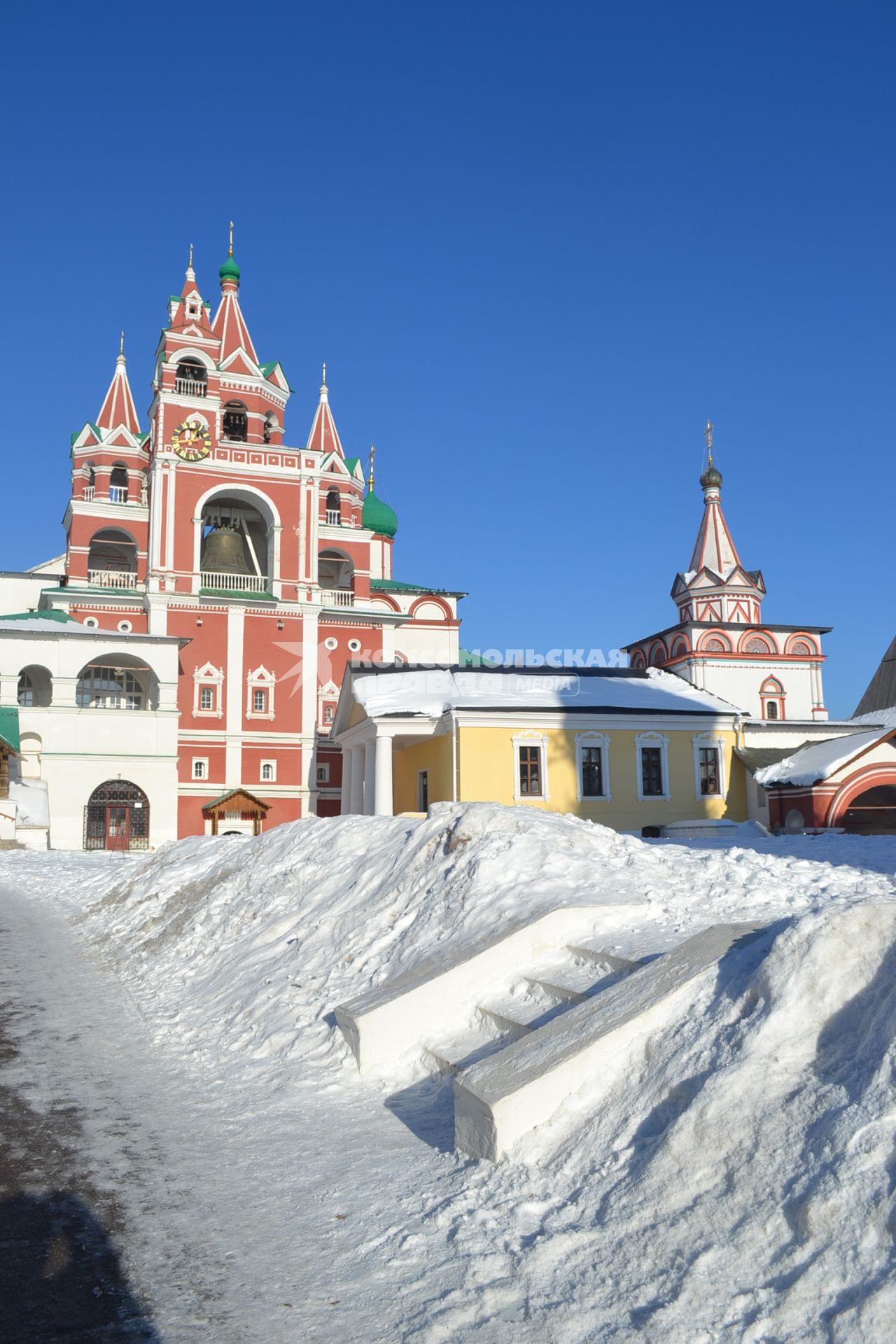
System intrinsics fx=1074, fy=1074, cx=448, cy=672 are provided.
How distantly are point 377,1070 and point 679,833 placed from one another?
20.9 meters

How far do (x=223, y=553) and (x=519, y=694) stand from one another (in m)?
20.8

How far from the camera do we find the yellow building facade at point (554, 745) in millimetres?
26719

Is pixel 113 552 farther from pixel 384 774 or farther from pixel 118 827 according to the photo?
pixel 384 774

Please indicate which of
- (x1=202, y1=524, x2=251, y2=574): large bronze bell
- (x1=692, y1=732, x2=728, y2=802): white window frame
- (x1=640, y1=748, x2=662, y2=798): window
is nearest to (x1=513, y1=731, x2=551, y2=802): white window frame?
(x1=640, y1=748, x2=662, y2=798): window

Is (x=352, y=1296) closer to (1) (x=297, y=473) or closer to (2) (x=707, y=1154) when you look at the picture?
(2) (x=707, y=1154)

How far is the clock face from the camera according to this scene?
1676 inches

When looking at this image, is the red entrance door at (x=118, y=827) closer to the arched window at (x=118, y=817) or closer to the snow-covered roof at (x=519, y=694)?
the arched window at (x=118, y=817)

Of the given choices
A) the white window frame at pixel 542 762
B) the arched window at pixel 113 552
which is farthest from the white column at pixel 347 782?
the arched window at pixel 113 552

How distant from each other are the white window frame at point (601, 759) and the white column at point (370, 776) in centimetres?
517

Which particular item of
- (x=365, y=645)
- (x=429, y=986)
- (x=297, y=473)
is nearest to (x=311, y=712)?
(x=365, y=645)

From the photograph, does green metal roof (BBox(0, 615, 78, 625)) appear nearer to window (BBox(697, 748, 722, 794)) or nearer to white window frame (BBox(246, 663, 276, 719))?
white window frame (BBox(246, 663, 276, 719))

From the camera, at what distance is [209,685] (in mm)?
40625

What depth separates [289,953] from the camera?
31.4 ft

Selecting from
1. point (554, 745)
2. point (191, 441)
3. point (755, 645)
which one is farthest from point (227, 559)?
point (755, 645)
